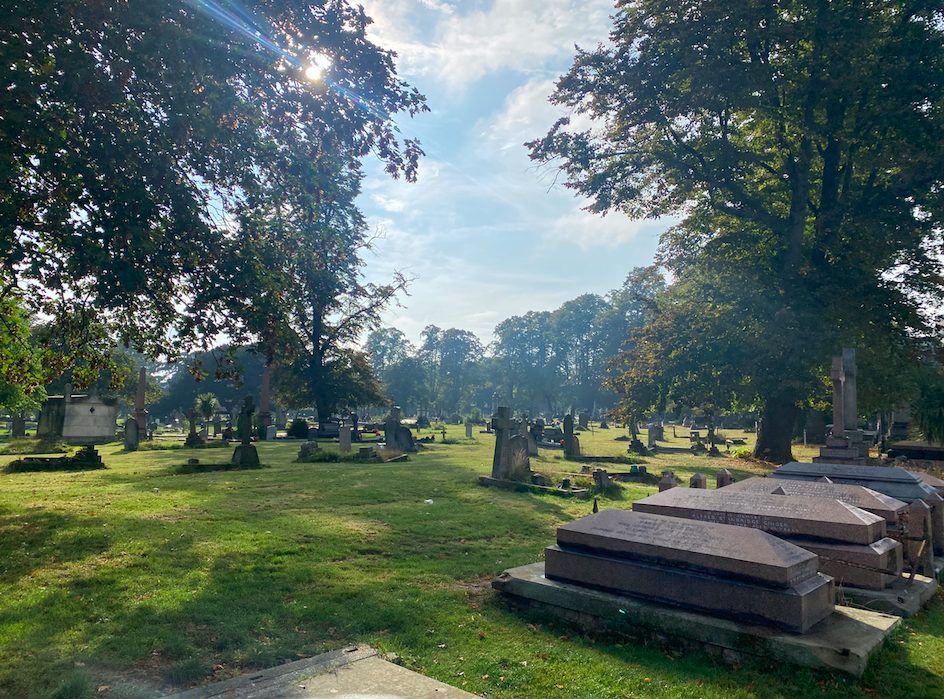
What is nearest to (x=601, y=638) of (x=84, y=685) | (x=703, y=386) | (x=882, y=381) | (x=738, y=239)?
(x=84, y=685)

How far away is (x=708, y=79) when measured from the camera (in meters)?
18.6

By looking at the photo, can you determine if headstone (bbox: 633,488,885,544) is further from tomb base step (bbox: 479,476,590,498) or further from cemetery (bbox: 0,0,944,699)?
tomb base step (bbox: 479,476,590,498)

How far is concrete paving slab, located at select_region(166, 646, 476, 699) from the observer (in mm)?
3656

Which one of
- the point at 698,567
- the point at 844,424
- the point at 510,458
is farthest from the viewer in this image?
the point at 510,458

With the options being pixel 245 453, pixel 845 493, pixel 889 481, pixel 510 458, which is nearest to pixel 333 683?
pixel 845 493

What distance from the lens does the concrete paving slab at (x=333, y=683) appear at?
366cm

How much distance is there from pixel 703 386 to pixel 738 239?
602 cm

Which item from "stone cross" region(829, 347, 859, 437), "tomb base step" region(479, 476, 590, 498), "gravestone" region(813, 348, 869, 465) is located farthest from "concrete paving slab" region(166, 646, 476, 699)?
"stone cross" region(829, 347, 859, 437)

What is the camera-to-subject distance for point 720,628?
4664 millimetres

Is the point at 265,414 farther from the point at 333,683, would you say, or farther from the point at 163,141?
the point at 333,683

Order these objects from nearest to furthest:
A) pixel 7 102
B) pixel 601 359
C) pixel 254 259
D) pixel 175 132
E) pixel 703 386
→ pixel 7 102
pixel 175 132
pixel 254 259
pixel 703 386
pixel 601 359

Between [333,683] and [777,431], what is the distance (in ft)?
76.4

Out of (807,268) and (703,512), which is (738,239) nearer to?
(807,268)

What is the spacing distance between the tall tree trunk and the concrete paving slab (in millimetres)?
22133
